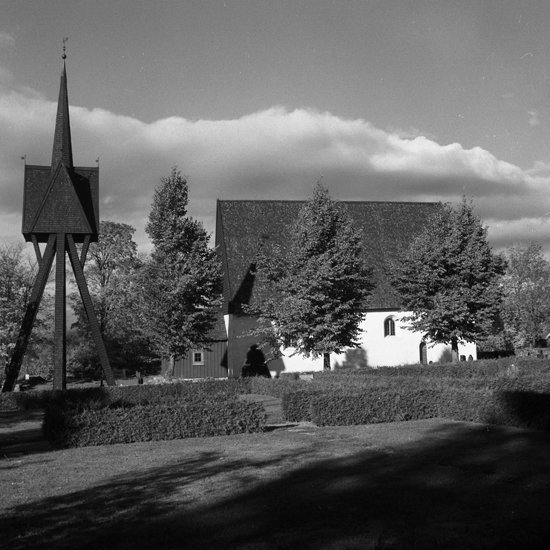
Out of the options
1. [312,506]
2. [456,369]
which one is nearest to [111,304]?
[456,369]

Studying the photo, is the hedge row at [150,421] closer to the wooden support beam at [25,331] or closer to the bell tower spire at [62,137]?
the wooden support beam at [25,331]

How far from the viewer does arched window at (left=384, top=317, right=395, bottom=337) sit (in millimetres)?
51781

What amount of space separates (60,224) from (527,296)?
176ft

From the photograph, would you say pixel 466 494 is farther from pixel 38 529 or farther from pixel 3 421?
pixel 3 421

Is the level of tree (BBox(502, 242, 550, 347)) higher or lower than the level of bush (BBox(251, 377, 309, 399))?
higher

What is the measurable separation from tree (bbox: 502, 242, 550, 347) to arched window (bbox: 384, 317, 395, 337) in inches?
918

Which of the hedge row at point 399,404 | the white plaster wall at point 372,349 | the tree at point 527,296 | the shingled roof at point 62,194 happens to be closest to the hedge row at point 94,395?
the hedge row at point 399,404

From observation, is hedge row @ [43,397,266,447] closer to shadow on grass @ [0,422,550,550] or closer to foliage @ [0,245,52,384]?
shadow on grass @ [0,422,550,550]

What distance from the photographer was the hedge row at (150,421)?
738 inches

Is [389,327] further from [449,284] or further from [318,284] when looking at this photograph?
[318,284]

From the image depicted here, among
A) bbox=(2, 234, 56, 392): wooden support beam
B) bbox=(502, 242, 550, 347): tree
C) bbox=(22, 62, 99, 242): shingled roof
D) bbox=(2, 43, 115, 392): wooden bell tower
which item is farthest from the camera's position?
bbox=(502, 242, 550, 347): tree

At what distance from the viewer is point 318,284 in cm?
3812

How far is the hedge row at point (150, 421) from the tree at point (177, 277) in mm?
18070

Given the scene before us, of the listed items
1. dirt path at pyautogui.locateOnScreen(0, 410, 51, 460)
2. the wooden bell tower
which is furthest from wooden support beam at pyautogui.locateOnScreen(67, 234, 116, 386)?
dirt path at pyautogui.locateOnScreen(0, 410, 51, 460)
